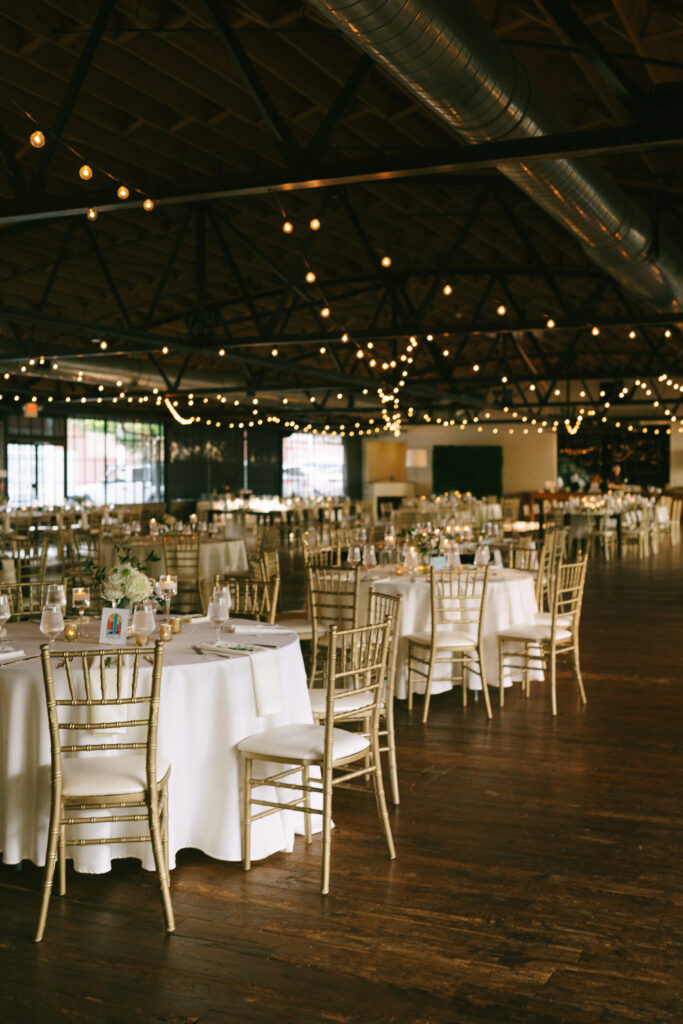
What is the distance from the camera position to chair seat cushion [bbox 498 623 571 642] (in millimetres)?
6765

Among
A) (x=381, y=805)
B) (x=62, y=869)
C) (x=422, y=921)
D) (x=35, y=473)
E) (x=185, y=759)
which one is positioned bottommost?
(x=422, y=921)

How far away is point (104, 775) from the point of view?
11.5 feet

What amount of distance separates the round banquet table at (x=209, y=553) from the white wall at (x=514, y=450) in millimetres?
19953

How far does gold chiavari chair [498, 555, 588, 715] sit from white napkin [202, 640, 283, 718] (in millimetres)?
2847

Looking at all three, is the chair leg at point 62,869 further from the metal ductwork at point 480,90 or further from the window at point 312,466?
the window at point 312,466

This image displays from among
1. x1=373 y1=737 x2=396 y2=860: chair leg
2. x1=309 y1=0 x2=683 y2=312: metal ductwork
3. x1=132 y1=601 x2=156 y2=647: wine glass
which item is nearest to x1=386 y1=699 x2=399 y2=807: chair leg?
x1=373 y1=737 x2=396 y2=860: chair leg

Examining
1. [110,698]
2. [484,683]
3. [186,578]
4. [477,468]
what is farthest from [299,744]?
[477,468]

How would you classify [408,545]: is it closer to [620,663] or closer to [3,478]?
[620,663]

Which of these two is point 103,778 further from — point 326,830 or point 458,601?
point 458,601

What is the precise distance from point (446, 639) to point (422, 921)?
10.4 ft

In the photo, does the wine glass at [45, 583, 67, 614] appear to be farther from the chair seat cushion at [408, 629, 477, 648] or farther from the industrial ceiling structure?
the chair seat cushion at [408, 629, 477, 648]

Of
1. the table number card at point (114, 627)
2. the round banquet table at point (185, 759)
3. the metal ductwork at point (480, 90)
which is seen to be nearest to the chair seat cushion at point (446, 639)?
the round banquet table at point (185, 759)

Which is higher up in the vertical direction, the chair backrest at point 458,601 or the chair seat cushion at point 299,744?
the chair backrest at point 458,601

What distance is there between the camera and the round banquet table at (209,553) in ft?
37.0
